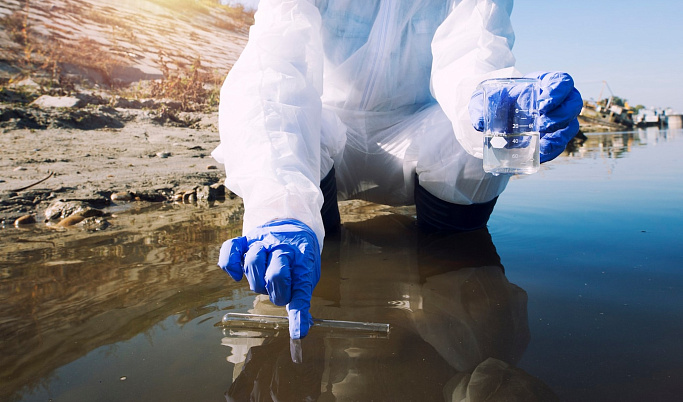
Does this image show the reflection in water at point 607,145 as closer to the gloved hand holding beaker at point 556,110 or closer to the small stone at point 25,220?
the gloved hand holding beaker at point 556,110

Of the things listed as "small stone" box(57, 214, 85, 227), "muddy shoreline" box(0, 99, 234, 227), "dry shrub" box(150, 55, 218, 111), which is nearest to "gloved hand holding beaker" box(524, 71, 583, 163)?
"small stone" box(57, 214, 85, 227)

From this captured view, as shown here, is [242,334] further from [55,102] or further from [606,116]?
[606,116]

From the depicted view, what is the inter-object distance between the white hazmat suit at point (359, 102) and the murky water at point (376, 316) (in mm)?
270

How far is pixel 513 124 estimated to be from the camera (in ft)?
3.73

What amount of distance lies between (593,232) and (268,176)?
1476 mm

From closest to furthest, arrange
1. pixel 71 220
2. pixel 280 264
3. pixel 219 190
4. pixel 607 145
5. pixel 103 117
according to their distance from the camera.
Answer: pixel 280 264, pixel 71 220, pixel 219 190, pixel 103 117, pixel 607 145

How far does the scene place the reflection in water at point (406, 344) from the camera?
84 centimetres

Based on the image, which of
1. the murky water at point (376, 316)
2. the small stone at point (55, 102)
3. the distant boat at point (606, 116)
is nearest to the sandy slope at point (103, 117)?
the small stone at point (55, 102)

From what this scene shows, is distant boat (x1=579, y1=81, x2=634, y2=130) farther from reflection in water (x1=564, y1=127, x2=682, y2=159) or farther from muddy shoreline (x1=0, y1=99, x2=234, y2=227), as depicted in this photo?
muddy shoreline (x1=0, y1=99, x2=234, y2=227)

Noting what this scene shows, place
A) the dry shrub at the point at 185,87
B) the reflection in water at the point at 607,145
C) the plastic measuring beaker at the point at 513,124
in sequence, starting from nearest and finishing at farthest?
1. the plastic measuring beaker at the point at 513,124
2. the reflection in water at the point at 607,145
3. the dry shrub at the point at 185,87

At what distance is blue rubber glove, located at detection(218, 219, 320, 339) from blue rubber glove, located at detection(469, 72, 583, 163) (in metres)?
0.60

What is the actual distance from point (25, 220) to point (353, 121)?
1.74 m

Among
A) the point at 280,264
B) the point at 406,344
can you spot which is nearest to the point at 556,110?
the point at 406,344

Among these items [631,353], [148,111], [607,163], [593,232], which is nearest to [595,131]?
[607,163]
